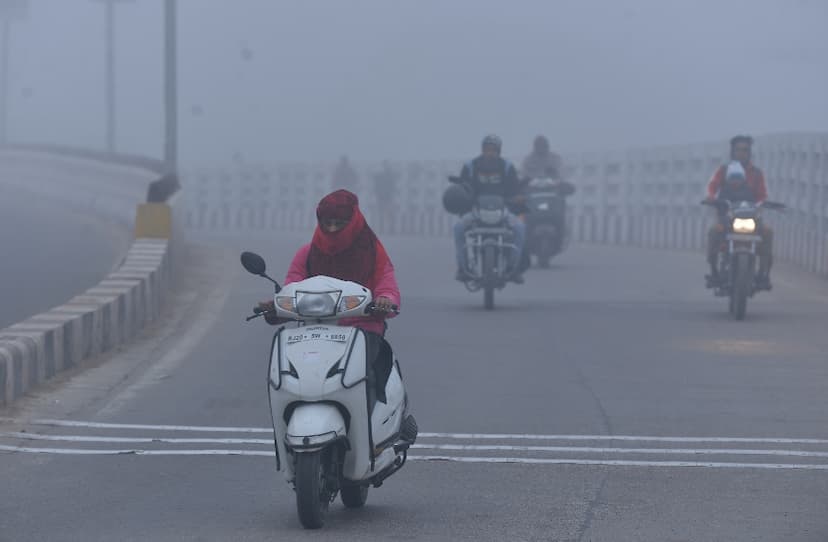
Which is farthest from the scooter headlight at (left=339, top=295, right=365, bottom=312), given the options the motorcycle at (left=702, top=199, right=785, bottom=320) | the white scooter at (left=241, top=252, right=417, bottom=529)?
the motorcycle at (left=702, top=199, right=785, bottom=320)

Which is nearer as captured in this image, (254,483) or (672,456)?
(254,483)

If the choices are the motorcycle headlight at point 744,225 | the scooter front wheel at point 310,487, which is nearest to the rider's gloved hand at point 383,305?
the scooter front wheel at point 310,487

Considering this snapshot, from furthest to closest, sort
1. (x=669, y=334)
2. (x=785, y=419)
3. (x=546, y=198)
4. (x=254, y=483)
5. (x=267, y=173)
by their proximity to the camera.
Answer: (x=267, y=173)
(x=546, y=198)
(x=669, y=334)
(x=785, y=419)
(x=254, y=483)

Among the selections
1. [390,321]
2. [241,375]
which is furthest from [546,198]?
[241,375]

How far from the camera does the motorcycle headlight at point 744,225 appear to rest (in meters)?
17.8

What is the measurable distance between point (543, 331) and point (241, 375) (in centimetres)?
414

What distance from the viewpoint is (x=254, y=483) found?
346 inches

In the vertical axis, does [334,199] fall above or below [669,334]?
above

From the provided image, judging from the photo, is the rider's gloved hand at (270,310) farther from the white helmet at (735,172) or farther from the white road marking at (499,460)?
the white helmet at (735,172)

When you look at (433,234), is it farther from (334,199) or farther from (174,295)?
(334,199)

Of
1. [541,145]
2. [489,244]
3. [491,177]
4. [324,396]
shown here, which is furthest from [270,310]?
[541,145]

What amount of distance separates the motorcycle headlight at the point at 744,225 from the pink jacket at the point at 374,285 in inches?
397

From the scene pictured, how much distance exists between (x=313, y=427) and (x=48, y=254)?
18.4 meters

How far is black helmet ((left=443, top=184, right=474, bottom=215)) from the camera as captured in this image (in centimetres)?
1873
